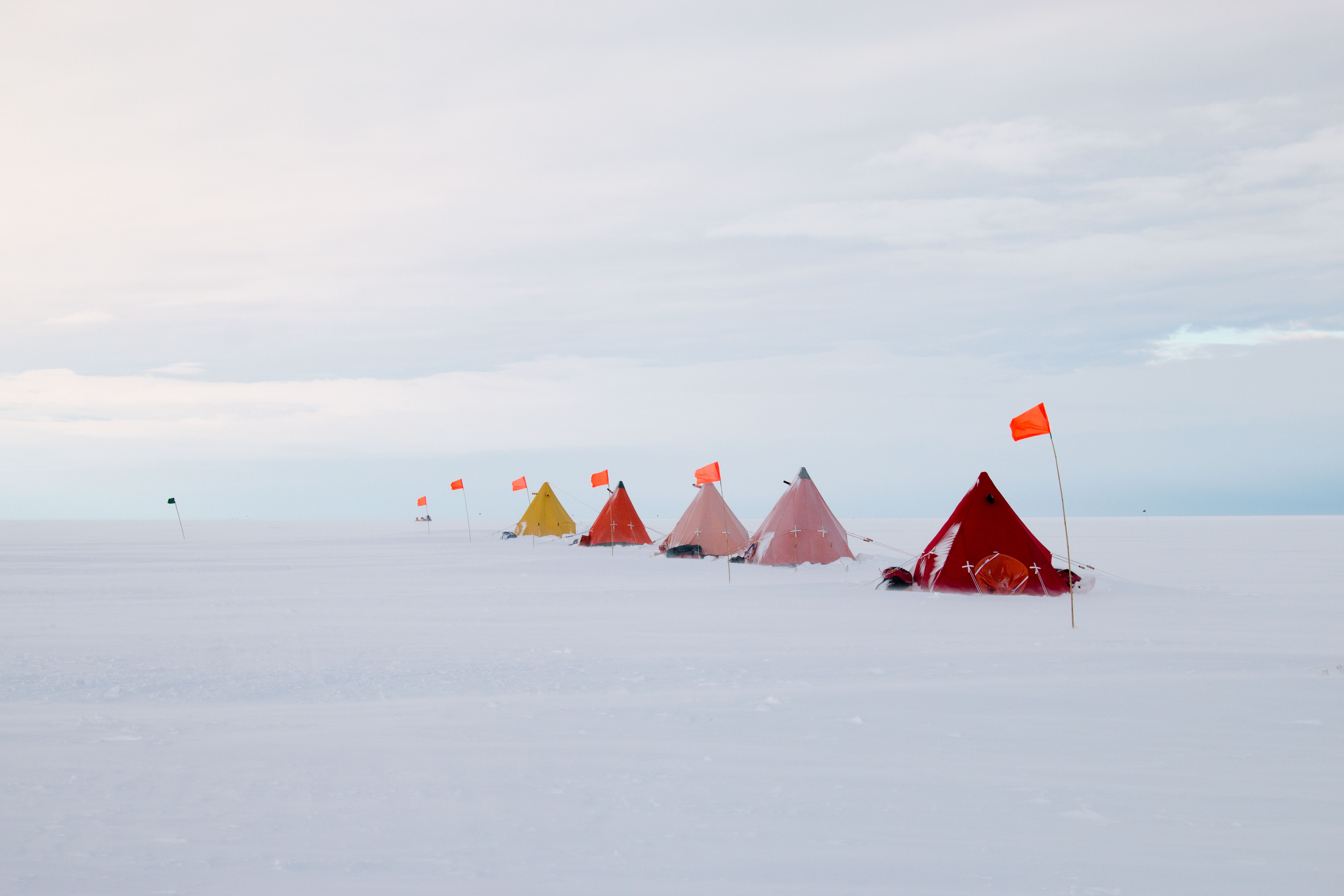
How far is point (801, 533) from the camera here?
24.0 metres

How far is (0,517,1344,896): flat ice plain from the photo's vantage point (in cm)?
445

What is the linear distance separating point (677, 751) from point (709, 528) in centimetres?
2170

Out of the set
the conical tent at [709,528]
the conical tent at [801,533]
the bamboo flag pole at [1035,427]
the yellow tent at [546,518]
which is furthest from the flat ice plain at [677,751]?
the yellow tent at [546,518]

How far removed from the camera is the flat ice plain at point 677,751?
4449 mm

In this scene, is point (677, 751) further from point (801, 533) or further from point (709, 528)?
point (709, 528)

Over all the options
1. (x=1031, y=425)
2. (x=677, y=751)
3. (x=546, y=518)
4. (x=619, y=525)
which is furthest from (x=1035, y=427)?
(x=546, y=518)

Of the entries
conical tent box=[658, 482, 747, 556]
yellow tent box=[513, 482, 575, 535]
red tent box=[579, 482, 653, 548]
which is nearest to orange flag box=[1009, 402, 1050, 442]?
conical tent box=[658, 482, 747, 556]

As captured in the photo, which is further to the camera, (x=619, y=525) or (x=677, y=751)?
(x=619, y=525)

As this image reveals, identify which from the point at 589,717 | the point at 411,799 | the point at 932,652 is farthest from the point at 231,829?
the point at 932,652

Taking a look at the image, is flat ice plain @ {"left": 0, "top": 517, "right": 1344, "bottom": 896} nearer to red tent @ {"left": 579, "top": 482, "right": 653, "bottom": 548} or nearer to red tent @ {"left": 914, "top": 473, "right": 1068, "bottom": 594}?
red tent @ {"left": 914, "top": 473, "right": 1068, "bottom": 594}

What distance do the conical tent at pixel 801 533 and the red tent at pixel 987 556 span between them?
19.6ft

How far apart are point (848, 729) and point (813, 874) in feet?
8.88

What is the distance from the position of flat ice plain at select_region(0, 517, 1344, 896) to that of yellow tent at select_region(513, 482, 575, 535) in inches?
1068

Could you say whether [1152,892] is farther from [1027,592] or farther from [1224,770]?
[1027,592]
